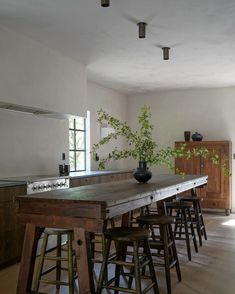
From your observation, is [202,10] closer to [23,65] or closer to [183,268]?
[23,65]

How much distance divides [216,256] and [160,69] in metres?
3.06

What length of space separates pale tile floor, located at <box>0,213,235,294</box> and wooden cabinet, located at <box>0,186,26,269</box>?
0.12m

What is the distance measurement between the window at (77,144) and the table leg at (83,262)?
4026mm

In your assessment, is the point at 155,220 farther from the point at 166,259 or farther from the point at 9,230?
the point at 9,230

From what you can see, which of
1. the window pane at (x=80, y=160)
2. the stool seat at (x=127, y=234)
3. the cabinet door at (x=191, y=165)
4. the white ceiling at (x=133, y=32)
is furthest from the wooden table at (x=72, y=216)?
the cabinet door at (x=191, y=165)

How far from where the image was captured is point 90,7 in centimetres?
335

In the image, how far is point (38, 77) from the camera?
14.7ft

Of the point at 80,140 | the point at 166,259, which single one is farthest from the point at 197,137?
the point at 166,259

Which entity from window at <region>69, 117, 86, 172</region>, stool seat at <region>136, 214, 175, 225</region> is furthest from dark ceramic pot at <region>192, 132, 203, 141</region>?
stool seat at <region>136, 214, 175, 225</region>

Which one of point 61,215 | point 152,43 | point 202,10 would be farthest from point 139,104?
point 61,215

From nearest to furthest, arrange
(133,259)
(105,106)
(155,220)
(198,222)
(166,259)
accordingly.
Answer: (133,259) < (166,259) < (155,220) < (198,222) < (105,106)

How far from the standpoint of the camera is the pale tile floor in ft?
10.5

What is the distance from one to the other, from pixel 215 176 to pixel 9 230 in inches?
176

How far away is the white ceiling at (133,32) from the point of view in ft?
11.0
